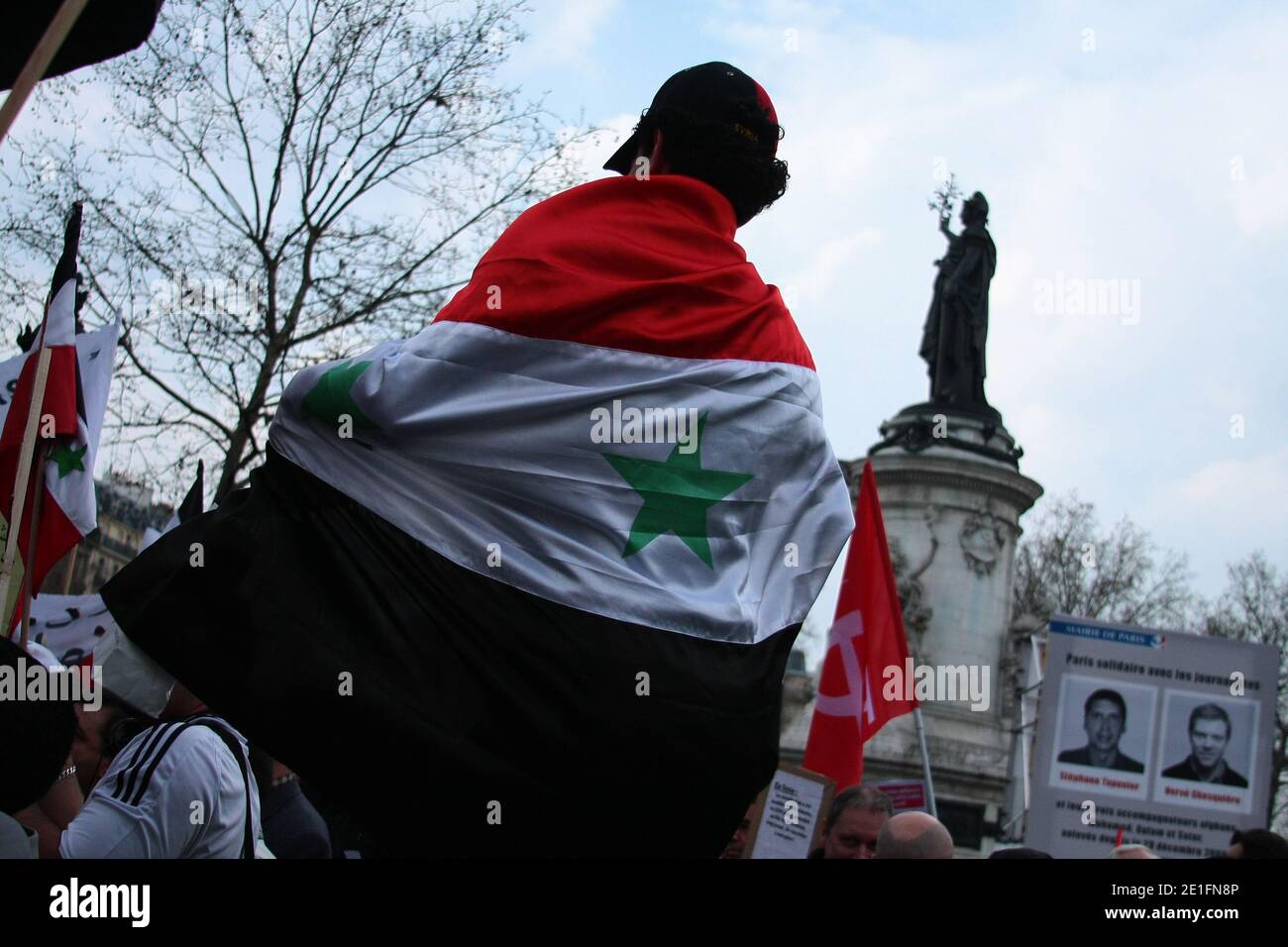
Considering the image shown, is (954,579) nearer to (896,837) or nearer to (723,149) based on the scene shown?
(896,837)

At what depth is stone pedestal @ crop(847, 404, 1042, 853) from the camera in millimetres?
19125

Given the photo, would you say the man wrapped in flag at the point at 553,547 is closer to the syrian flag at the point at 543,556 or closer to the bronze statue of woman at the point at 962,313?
the syrian flag at the point at 543,556

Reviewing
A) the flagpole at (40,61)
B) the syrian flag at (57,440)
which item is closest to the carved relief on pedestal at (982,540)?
the syrian flag at (57,440)

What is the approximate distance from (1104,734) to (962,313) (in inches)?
525

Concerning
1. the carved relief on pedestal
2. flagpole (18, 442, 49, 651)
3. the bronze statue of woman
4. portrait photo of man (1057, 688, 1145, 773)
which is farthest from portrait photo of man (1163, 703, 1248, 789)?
the bronze statue of woman

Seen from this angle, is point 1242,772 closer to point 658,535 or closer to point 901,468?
point 658,535

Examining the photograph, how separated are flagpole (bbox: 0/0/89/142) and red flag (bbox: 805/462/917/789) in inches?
294

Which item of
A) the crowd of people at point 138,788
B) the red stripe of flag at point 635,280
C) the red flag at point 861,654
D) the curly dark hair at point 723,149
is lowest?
the crowd of people at point 138,788

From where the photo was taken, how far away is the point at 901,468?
65.0 ft

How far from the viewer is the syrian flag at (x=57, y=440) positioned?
702 cm

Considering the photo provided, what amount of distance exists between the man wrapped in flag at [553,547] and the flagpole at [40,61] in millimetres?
826

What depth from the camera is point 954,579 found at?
19.6 meters
